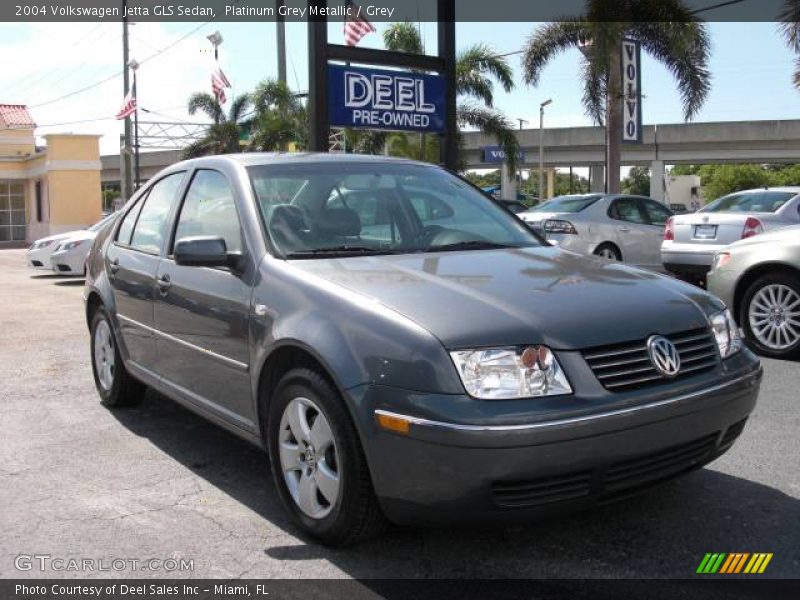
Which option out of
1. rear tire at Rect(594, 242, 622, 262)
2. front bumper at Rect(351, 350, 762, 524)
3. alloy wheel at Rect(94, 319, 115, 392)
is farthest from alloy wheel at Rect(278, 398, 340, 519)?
rear tire at Rect(594, 242, 622, 262)

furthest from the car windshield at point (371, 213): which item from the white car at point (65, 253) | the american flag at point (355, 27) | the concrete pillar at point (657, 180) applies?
the concrete pillar at point (657, 180)

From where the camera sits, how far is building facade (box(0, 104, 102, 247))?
34531mm

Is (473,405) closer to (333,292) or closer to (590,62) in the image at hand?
(333,292)

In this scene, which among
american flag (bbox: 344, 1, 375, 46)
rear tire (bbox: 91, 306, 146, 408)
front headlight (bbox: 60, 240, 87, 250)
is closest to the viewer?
rear tire (bbox: 91, 306, 146, 408)

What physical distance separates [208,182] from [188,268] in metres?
0.54

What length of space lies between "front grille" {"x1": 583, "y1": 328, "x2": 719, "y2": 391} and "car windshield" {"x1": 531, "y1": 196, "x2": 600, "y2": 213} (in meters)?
10.2

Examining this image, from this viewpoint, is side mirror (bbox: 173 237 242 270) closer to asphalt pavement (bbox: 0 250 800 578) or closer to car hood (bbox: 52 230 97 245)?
asphalt pavement (bbox: 0 250 800 578)

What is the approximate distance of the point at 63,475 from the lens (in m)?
4.29

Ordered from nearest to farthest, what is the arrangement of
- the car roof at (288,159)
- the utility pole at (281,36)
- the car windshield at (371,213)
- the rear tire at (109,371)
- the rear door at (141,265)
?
the car windshield at (371,213) < the car roof at (288,159) < the rear door at (141,265) < the rear tire at (109,371) < the utility pole at (281,36)

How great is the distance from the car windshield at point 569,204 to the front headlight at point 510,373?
1066cm

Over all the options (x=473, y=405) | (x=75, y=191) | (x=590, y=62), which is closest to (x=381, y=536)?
(x=473, y=405)

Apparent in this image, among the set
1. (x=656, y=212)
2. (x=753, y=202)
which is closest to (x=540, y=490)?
(x=753, y=202)

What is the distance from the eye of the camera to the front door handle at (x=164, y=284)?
4400 millimetres

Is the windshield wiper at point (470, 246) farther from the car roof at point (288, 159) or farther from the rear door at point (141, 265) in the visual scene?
the rear door at point (141, 265)
